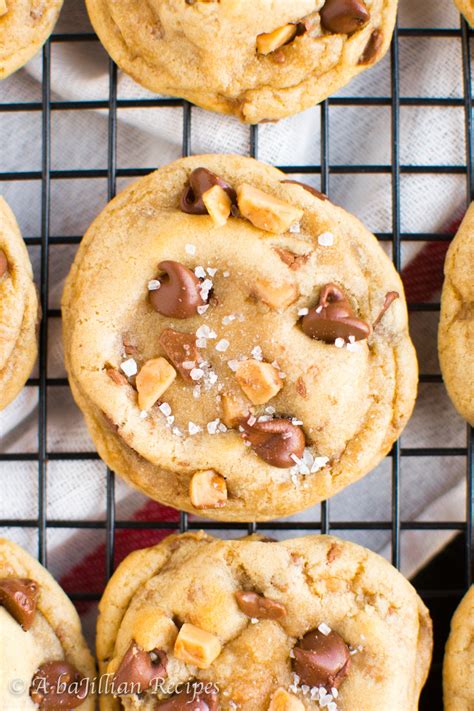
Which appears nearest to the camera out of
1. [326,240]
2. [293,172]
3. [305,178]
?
[326,240]

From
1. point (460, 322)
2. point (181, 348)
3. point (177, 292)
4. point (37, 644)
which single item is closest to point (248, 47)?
point (177, 292)

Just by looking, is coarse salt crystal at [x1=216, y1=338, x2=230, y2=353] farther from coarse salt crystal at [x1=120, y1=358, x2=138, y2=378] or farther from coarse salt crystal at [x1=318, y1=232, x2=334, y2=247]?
coarse salt crystal at [x1=318, y1=232, x2=334, y2=247]

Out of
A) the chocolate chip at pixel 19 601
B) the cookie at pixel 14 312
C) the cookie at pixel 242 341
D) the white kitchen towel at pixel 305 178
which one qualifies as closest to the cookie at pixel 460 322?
the cookie at pixel 242 341

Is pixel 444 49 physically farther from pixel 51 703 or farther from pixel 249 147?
pixel 51 703

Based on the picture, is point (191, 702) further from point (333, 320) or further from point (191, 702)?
point (333, 320)

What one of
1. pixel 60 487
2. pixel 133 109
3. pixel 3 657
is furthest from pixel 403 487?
pixel 133 109

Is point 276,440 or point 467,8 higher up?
point 467,8

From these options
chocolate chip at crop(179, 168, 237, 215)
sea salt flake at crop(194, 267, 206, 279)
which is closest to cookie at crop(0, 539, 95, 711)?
sea salt flake at crop(194, 267, 206, 279)

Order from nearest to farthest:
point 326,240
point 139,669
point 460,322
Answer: point 139,669
point 326,240
point 460,322
